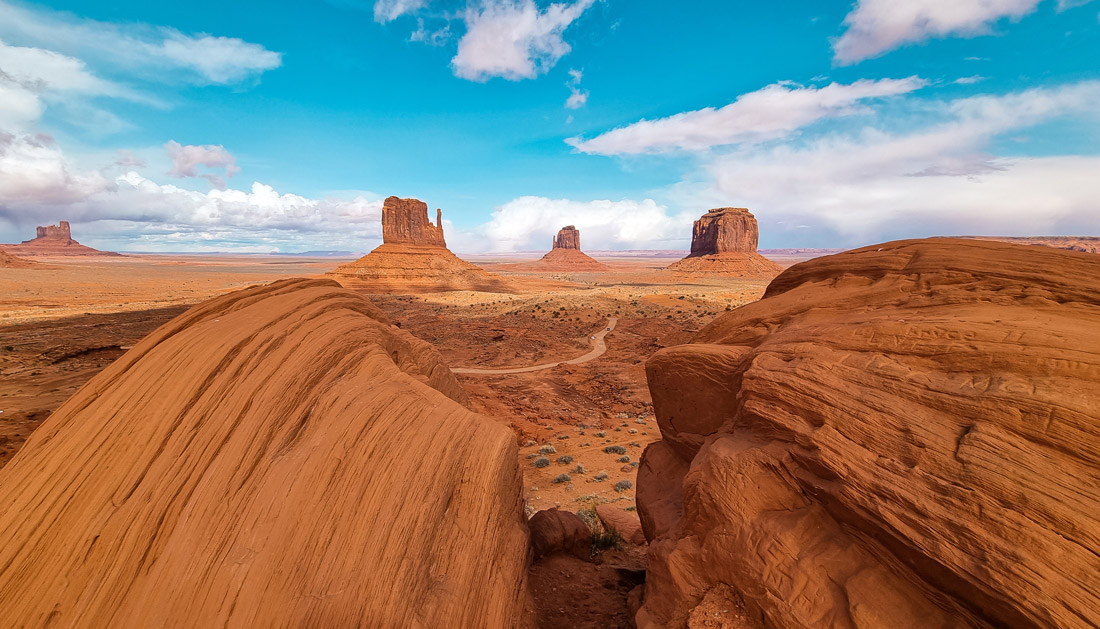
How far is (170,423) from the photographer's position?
15.7 feet

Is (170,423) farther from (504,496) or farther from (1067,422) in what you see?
(1067,422)

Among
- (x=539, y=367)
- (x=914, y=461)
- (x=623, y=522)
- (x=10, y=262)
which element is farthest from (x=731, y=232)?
(x=10, y=262)

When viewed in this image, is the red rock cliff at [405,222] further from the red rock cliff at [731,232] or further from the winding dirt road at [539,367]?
the red rock cliff at [731,232]

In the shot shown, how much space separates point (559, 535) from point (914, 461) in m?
5.55

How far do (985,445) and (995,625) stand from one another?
119 centimetres

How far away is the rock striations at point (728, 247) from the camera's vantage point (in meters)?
124

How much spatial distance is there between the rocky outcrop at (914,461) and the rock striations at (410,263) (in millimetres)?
73299

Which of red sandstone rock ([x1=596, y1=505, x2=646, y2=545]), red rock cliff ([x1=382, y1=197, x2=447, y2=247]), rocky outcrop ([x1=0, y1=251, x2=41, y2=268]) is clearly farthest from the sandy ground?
rocky outcrop ([x1=0, y1=251, x2=41, y2=268])

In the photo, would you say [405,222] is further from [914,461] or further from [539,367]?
[914,461]

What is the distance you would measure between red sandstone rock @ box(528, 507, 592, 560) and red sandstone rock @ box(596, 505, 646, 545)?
1043 millimetres

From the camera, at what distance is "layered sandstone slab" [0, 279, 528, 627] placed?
392 cm

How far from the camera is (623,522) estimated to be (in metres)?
9.20

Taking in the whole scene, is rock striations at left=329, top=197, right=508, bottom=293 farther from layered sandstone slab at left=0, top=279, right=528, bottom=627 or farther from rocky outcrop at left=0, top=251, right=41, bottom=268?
rocky outcrop at left=0, top=251, right=41, bottom=268

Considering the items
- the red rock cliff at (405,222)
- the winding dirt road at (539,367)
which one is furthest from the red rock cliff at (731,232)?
the winding dirt road at (539,367)
